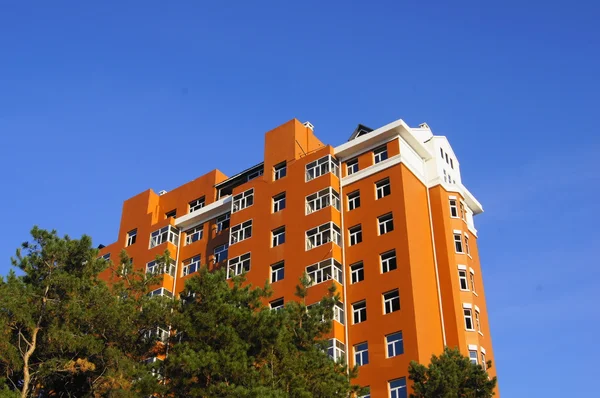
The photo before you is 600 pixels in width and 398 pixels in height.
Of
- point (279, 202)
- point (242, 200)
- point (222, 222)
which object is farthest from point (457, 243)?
point (222, 222)

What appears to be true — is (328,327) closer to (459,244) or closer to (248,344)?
(248,344)

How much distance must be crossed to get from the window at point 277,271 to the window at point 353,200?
4.29m

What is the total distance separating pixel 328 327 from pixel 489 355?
12753 mm

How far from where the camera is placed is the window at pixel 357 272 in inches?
1409

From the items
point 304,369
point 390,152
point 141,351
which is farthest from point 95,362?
point 390,152

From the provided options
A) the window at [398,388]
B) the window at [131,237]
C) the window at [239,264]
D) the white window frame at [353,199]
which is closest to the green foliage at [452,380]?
the window at [398,388]

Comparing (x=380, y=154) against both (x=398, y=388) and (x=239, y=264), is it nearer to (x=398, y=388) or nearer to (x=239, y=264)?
(x=239, y=264)

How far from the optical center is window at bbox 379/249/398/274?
35.0 metres

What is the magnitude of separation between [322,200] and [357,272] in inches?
166

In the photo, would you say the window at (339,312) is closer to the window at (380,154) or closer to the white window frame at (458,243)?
the white window frame at (458,243)

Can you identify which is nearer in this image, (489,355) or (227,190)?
(489,355)

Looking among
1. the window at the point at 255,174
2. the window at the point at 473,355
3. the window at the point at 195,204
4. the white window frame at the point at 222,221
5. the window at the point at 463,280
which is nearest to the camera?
the window at the point at 473,355

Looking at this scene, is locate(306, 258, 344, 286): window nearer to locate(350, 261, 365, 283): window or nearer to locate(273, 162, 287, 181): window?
locate(350, 261, 365, 283): window

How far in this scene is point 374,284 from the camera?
34875mm
